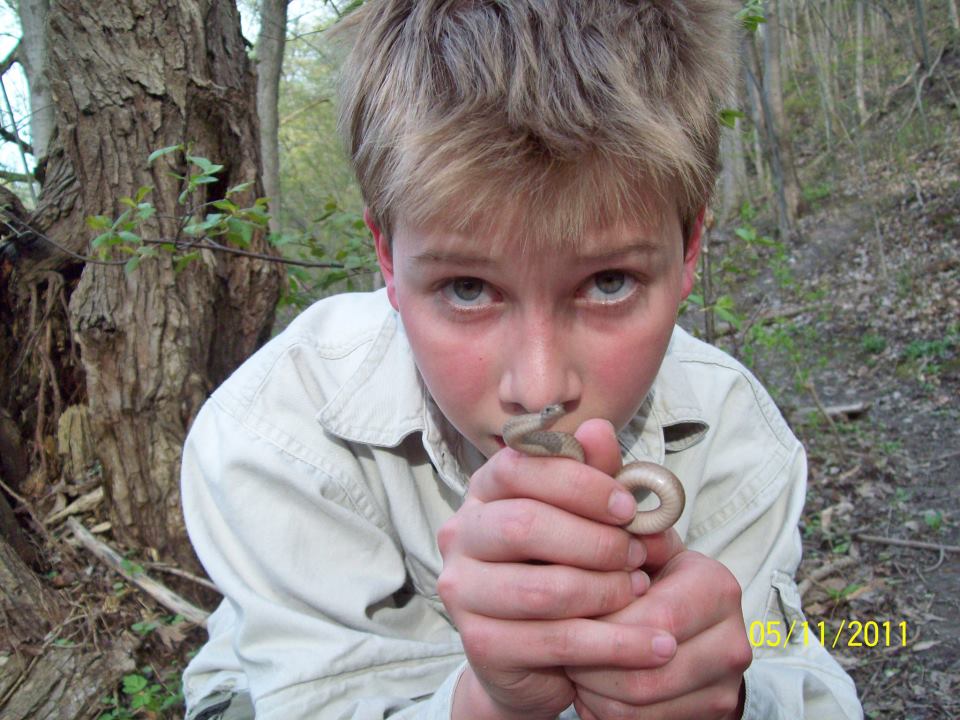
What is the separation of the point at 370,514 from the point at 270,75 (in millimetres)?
8344

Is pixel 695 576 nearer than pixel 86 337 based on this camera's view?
Yes

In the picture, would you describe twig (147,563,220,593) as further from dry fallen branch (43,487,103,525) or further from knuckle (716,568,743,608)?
knuckle (716,568,743,608)

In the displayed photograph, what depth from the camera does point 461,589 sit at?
1476 mm

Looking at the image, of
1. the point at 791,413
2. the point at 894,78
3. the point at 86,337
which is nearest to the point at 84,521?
the point at 86,337

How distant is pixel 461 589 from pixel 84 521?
10.8 ft

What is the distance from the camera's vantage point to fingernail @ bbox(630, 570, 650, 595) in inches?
56.7

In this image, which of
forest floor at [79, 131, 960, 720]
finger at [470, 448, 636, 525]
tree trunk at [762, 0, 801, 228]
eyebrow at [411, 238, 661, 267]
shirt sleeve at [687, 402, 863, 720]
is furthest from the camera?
tree trunk at [762, 0, 801, 228]

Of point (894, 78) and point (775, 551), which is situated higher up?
point (894, 78)

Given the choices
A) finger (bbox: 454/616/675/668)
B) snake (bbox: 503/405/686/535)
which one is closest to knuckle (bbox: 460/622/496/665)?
finger (bbox: 454/616/675/668)

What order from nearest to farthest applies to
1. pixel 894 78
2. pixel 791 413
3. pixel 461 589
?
pixel 461 589
pixel 791 413
pixel 894 78

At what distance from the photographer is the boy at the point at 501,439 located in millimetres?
1428

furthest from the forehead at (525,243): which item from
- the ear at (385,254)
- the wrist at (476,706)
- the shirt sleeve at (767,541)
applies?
the shirt sleeve at (767,541)

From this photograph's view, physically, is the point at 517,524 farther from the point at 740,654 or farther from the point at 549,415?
the point at 740,654

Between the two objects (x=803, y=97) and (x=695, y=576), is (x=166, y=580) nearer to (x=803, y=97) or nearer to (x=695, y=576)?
(x=695, y=576)
